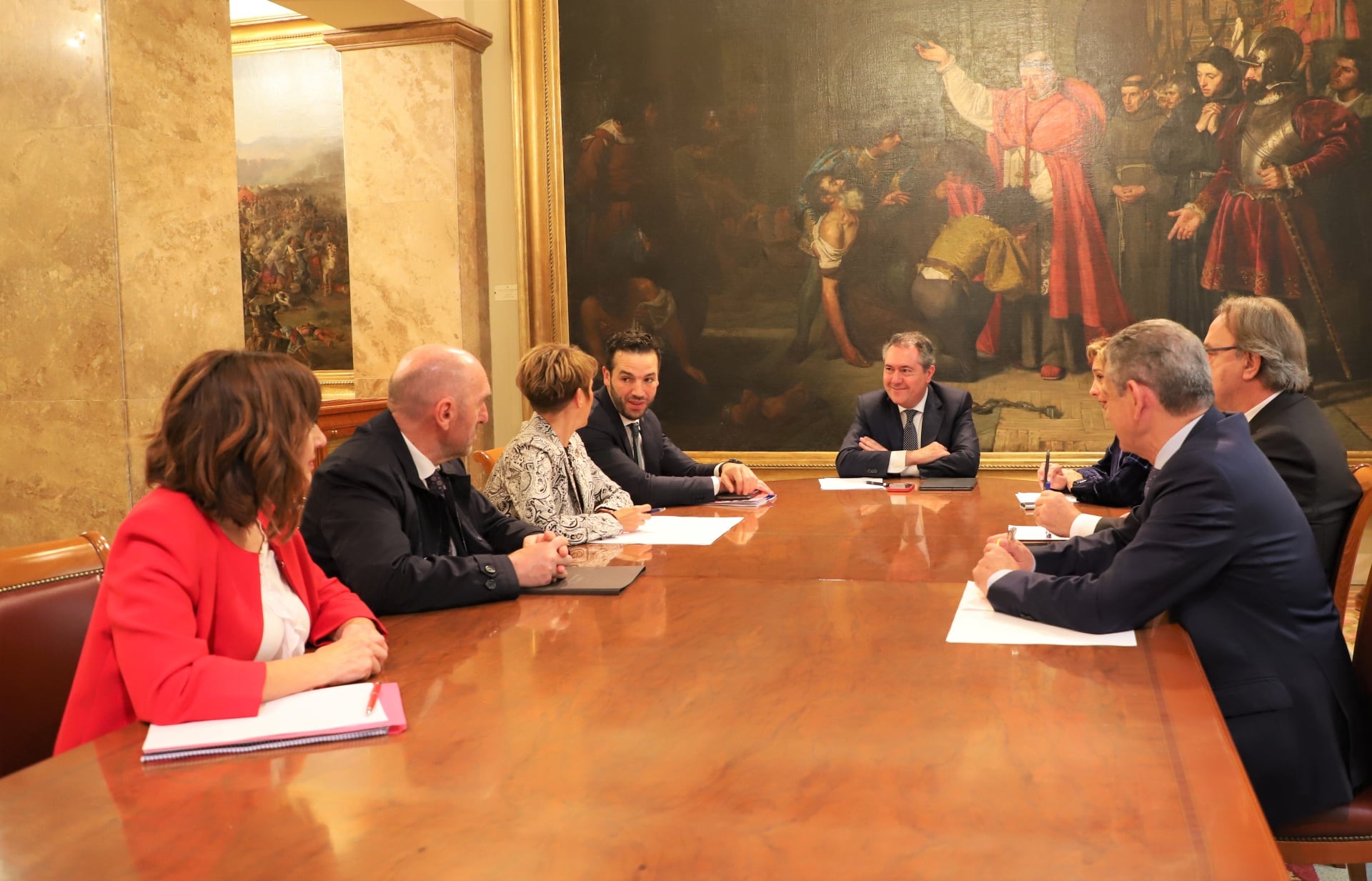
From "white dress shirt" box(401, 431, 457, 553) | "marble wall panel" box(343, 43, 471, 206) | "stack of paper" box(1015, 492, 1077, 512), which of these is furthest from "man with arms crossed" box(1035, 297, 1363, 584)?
"marble wall panel" box(343, 43, 471, 206)

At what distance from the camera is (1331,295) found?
6906mm

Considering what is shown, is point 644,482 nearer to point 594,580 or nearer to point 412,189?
point 594,580

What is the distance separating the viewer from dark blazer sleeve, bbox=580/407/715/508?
15.5ft

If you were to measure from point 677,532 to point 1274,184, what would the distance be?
489 cm

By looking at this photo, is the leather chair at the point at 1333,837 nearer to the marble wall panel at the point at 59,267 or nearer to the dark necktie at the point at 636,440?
the dark necktie at the point at 636,440

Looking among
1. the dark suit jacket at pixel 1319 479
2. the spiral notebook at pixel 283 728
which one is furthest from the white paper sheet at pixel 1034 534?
the spiral notebook at pixel 283 728

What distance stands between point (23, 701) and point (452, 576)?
938 millimetres

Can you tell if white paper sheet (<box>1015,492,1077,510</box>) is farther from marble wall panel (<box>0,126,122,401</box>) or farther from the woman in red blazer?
marble wall panel (<box>0,126,122,401</box>)

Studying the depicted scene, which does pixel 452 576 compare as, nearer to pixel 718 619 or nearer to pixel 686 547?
pixel 718 619

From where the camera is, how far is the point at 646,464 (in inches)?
216

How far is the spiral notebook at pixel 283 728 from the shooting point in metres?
1.82

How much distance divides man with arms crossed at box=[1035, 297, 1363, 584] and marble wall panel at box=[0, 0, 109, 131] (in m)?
4.02

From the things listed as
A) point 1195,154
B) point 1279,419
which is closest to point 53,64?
point 1279,419

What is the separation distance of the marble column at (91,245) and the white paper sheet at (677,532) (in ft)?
7.70
